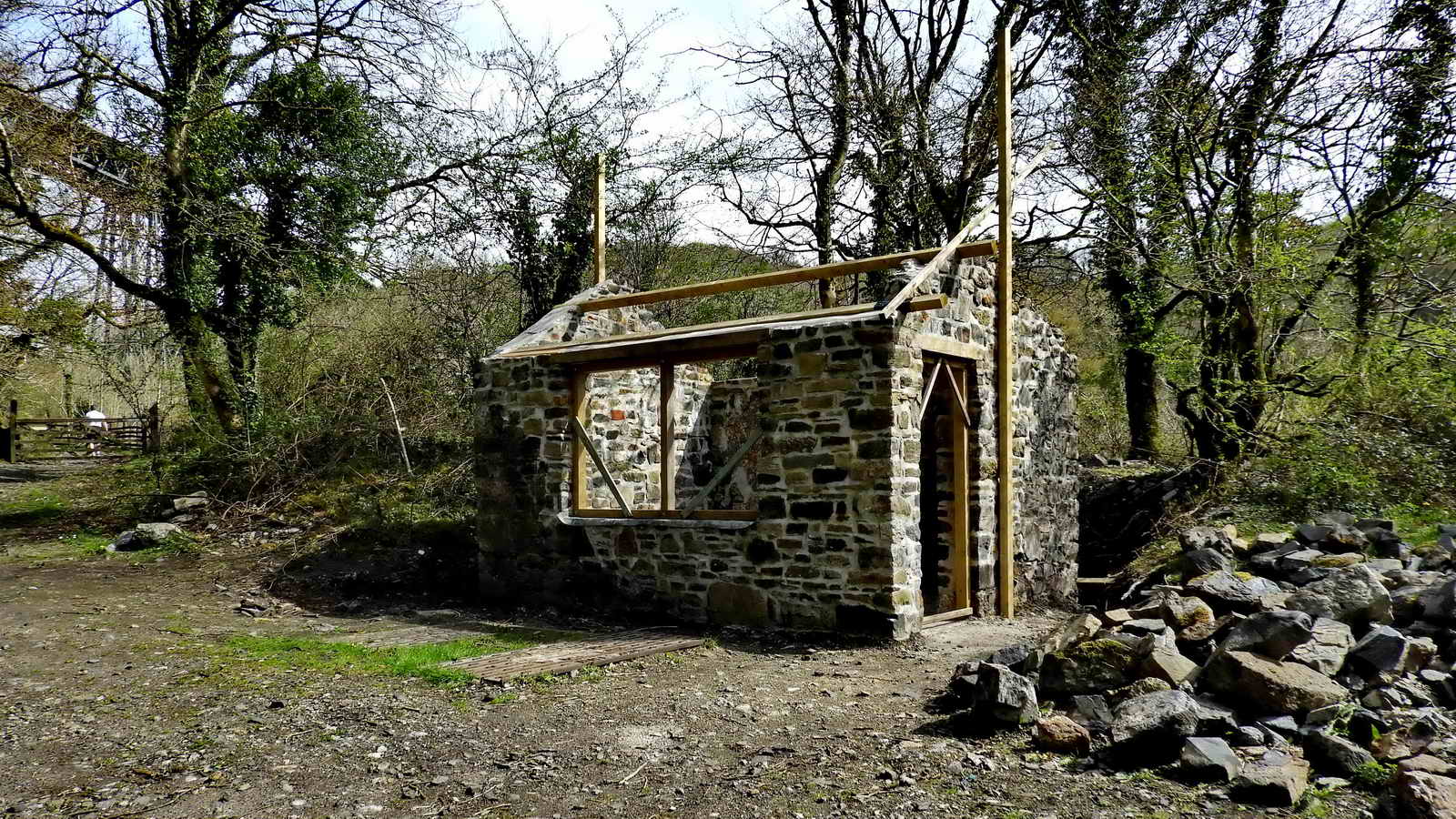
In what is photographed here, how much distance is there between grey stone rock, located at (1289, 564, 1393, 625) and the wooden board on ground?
13.4 feet

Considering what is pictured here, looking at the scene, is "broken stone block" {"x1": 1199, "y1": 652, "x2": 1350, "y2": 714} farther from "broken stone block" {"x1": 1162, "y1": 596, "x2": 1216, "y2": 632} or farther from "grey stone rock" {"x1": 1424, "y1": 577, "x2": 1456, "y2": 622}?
"grey stone rock" {"x1": 1424, "y1": 577, "x2": 1456, "y2": 622}

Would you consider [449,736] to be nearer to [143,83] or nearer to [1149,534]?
[1149,534]

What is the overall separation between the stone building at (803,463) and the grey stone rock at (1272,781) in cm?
337

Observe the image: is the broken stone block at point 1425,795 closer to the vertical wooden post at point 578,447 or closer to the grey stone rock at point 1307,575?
the grey stone rock at point 1307,575

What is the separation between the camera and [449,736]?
16.0 feet

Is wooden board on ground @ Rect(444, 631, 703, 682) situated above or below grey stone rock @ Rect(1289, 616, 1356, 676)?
below

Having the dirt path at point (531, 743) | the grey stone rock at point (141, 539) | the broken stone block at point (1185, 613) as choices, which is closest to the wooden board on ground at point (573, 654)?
the dirt path at point (531, 743)

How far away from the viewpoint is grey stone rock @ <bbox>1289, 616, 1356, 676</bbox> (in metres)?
4.36

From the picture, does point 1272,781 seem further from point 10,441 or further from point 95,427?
point 95,427

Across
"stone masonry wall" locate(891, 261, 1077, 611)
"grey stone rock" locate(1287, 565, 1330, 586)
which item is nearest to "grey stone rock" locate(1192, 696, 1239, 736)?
"grey stone rock" locate(1287, 565, 1330, 586)

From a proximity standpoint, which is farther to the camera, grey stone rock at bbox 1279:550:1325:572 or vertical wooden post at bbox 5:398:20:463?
vertical wooden post at bbox 5:398:20:463

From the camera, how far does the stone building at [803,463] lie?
23.1ft

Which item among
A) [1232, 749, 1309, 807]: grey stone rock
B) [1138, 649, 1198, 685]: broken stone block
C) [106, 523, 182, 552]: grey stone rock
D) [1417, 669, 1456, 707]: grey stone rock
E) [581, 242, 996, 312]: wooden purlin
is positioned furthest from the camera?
[106, 523, 182, 552]: grey stone rock

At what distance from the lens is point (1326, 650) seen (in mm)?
4445
